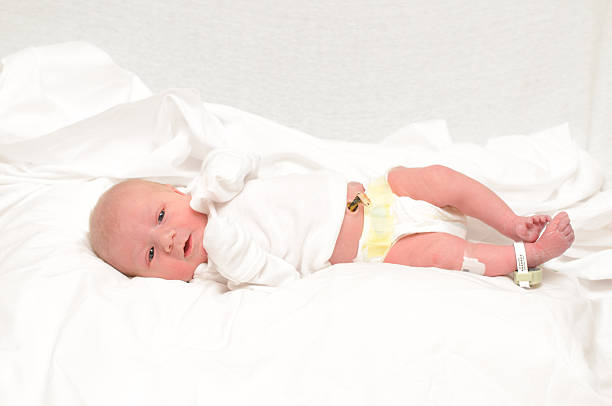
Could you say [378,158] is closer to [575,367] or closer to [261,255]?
[261,255]

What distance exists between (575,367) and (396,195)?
2.08ft

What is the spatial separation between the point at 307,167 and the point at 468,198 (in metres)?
0.56

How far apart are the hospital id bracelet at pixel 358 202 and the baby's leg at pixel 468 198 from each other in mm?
94

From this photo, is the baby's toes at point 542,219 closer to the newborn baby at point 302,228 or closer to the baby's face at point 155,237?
the newborn baby at point 302,228

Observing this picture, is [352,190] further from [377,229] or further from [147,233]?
[147,233]

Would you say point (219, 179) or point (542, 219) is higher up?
point (219, 179)

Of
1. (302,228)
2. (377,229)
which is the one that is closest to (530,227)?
(377,229)

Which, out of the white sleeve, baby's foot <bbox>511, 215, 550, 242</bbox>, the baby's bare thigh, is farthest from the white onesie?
baby's foot <bbox>511, 215, 550, 242</bbox>

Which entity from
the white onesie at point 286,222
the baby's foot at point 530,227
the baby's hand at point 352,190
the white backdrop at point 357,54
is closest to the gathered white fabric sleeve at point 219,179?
the white onesie at point 286,222

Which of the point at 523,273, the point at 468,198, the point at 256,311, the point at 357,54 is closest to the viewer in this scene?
the point at 256,311

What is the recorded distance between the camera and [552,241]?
1.27 meters

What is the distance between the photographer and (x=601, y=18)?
189 cm

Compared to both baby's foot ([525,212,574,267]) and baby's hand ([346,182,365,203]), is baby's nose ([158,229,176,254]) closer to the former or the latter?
baby's hand ([346,182,365,203])

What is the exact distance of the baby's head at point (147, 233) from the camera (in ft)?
4.53
